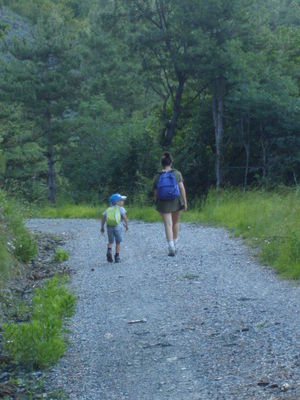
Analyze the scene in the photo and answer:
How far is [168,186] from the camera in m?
12.9

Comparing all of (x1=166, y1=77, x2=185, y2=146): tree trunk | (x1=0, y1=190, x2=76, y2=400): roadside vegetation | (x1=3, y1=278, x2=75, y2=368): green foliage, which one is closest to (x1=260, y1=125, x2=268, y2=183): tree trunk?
(x1=166, y1=77, x2=185, y2=146): tree trunk

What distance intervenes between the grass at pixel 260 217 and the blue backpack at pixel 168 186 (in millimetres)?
1861

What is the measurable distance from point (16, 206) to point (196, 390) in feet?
35.7

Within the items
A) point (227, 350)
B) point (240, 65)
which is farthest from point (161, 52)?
point (227, 350)

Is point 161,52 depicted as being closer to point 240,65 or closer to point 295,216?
point 240,65

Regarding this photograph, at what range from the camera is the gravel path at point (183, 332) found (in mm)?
5965

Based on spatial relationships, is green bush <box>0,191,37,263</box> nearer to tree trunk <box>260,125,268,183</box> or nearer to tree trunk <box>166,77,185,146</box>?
tree trunk <box>260,125,268,183</box>

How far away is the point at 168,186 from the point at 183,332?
556 cm

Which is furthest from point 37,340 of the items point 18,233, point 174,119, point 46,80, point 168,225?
point 46,80

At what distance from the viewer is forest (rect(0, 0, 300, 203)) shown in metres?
28.4

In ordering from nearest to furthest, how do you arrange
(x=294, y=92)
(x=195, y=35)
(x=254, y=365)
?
1. (x=254, y=365)
2. (x=294, y=92)
3. (x=195, y=35)

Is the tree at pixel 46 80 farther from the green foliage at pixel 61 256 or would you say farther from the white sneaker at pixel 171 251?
the white sneaker at pixel 171 251

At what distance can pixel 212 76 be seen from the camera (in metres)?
30.8

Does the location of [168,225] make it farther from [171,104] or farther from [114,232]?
[171,104]
